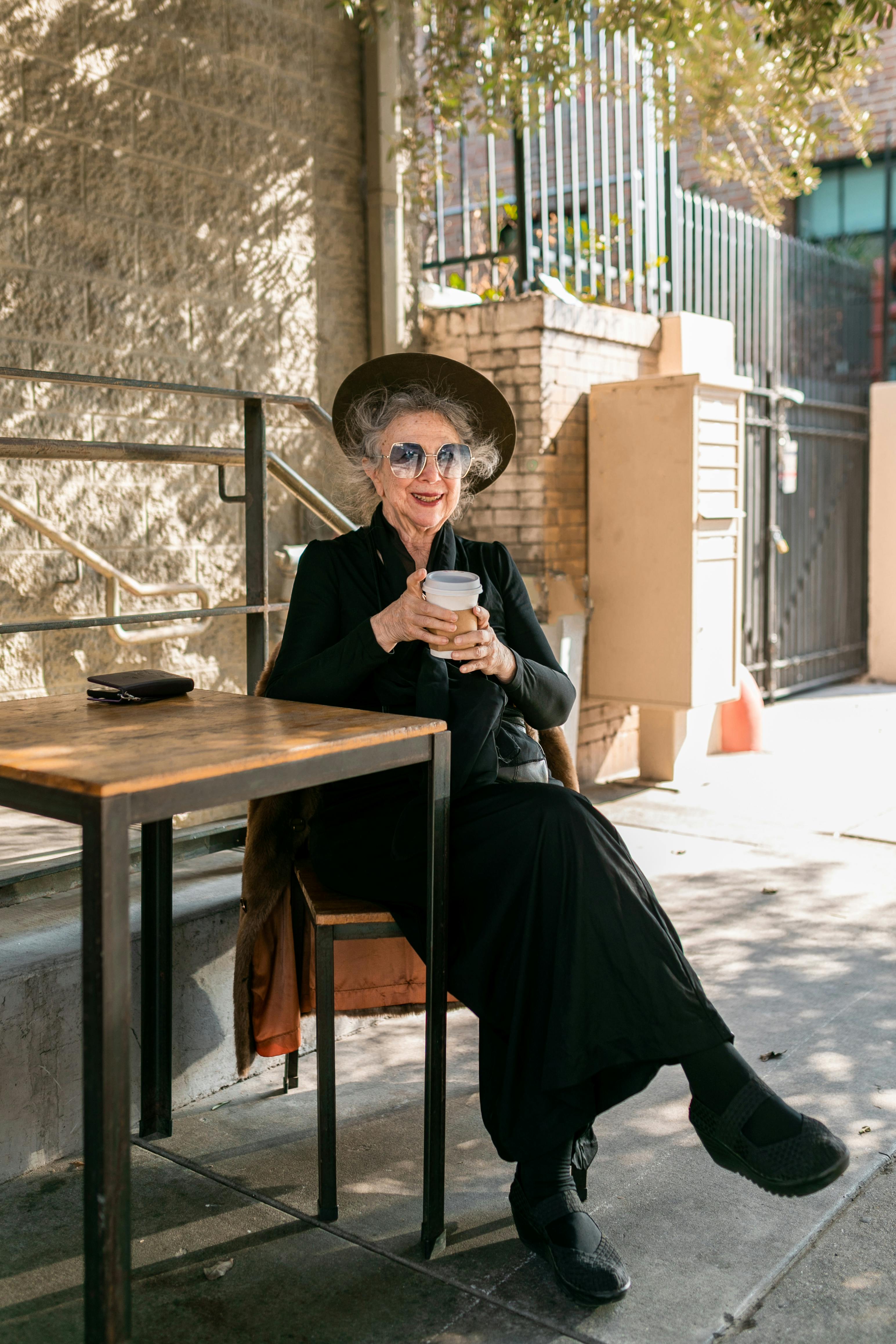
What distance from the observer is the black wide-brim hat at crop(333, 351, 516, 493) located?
2.95 metres

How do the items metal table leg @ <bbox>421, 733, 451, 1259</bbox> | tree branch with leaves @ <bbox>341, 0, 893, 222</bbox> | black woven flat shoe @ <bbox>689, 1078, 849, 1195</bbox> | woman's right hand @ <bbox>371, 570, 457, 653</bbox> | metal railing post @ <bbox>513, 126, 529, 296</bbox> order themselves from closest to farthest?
black woven flat shoe @ <bbox>689, 1078, 849, 1195</bbox> → metal table leg @ <bbox>421, 733, 451, 1259</bbox> → woman's right hand @ <bbox>371, 570, 457, 653</bbox> → tree branch with leaves @ <bbox>341, 0, 893, 222</bbox> → metal railing post @ <bbox>513, 126, 529, 296</bbox>

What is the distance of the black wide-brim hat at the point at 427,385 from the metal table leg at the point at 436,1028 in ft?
3.44

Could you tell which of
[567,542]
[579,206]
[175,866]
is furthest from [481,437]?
[579,206]

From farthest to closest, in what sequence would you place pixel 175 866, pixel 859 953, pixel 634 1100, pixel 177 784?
pixel 859 953 < pixel 175 866 < pixel 634 1100 < pixel 177 784

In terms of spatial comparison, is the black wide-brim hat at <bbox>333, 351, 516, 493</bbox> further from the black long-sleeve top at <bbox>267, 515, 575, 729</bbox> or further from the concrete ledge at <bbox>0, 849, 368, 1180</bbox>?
the concrete ledge at <bbox>0, 849, 368, 1180</bbox>

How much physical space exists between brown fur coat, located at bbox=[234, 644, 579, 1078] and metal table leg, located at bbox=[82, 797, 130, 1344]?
922mm

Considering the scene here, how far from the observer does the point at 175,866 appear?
11.2 ft

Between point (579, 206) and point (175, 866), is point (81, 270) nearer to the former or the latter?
point (175, 866)

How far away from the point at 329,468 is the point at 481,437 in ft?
9.23

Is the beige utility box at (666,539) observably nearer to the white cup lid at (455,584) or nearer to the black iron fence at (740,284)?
the black iron fence at (740,284)

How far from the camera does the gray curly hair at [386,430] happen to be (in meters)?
2.93

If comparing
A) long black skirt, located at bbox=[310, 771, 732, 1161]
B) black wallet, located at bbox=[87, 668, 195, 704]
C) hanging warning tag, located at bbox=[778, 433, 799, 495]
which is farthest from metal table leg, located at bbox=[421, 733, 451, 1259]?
hanging warning tag, located at bbox=[778, 433, 799, 495]

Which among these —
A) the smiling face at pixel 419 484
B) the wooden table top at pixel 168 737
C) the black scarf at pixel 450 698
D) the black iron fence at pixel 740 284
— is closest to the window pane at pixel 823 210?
the black iron fence at pixel 740 284

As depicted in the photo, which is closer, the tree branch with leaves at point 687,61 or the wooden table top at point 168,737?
the wooden table top at point 168,737
